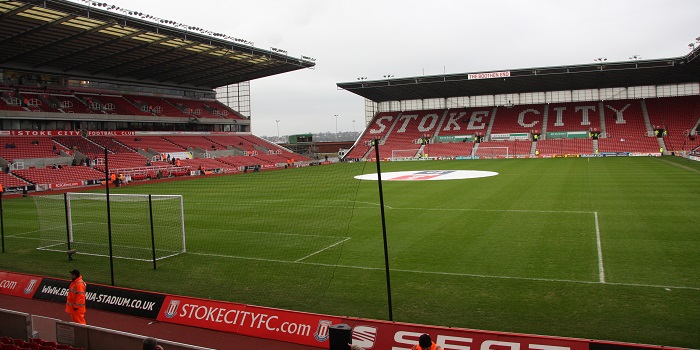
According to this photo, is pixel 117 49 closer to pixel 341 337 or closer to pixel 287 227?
pixel 287 227

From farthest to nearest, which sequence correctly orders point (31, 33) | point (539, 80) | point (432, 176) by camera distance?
point (539, 80)
point (31, 33)
point (432, 176)

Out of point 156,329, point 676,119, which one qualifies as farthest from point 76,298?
point 676,119

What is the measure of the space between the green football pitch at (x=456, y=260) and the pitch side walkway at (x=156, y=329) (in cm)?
143

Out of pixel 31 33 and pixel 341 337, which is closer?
pixel 341 337

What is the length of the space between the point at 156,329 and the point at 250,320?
1.90 metres

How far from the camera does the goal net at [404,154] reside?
66.9 metres

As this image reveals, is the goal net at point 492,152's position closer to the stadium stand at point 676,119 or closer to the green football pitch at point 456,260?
the stadium stand at point 676,119

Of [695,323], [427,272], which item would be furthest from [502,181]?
[695,323]

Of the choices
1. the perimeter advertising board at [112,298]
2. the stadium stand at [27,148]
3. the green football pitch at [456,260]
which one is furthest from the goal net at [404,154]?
the perimeter advertising board at [112,298]

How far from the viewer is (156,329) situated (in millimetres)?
8836

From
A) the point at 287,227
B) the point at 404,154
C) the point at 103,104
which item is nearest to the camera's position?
the point at 287,227

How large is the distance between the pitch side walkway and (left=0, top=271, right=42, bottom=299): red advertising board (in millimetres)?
214

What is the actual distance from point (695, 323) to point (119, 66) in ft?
181

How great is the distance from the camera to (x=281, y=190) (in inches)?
1200
